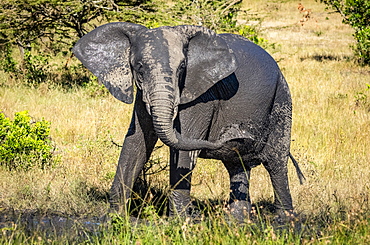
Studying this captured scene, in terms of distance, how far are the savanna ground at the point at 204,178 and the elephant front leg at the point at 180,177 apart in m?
0.23

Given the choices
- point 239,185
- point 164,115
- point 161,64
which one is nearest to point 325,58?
point 239,185

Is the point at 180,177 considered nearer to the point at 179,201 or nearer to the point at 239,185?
the point at 179,201

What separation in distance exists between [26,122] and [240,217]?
3.04 meters

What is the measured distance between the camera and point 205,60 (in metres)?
4.51

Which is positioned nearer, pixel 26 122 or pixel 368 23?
pixel 26 122

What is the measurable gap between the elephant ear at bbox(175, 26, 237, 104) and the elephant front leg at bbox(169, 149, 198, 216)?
0.53 m

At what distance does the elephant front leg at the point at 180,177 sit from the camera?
4516 mm

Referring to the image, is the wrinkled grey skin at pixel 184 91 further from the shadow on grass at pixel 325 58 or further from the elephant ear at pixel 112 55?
the shadow on grass at pixel 325 58

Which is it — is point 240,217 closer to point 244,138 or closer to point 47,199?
point 244,138

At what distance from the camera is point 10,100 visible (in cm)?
1003

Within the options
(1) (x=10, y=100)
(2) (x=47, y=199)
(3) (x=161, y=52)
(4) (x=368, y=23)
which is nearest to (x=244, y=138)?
(3) (x=161, y=52)

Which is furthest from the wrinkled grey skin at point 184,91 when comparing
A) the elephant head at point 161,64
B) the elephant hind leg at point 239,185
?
the elephant hind leg at point 239,185

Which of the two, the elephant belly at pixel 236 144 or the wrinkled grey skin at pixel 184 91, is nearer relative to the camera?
the wrinkled grey skin at pixel 184 91

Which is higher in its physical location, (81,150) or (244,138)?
(244,138)
